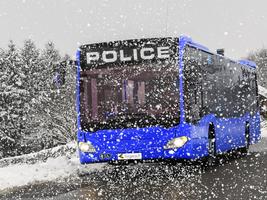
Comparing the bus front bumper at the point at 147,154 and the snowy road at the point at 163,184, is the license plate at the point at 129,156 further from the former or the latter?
the snowy road at the point at 163,184

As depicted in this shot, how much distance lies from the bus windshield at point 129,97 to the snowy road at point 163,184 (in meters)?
1.20

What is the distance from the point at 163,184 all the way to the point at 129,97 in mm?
2453

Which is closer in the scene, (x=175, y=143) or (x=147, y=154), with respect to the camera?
(x=175, y=143)

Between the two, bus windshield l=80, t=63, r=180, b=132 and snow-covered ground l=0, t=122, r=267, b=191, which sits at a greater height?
bus windshield l=80, t=63, r=180, b=132

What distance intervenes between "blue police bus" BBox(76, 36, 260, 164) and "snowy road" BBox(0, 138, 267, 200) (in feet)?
1.84

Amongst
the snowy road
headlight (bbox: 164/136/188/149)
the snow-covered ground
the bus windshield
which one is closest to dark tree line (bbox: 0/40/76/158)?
the snow-covered ground

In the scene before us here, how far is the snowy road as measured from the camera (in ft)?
33.0

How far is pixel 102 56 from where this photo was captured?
45.2 ft

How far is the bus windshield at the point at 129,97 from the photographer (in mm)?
13273

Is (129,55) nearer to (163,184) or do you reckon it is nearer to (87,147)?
(87,147)

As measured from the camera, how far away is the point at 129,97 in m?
13.4

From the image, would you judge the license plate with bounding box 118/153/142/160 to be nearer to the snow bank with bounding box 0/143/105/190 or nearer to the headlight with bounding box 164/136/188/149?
the headlight with bounding box 164/136/188/149

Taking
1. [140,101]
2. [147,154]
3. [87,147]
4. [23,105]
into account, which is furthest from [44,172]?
[23,105]

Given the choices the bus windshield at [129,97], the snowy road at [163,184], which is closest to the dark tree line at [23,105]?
the snowy road at [163,184]
